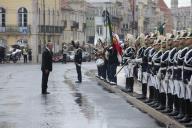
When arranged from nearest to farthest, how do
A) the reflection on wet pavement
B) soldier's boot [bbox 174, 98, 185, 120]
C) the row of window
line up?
soldier's boot [bbox 174, 98, 185, 120], the reflection on wet pavement, the row of window

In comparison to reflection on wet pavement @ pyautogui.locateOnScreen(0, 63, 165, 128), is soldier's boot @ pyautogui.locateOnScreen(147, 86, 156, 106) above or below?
above

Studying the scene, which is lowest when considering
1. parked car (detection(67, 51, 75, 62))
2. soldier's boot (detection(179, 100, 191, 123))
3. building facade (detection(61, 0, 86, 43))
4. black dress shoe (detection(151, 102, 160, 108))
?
parked car (detection(67, 51, 75, 62))

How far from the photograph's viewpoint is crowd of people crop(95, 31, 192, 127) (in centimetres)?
1482

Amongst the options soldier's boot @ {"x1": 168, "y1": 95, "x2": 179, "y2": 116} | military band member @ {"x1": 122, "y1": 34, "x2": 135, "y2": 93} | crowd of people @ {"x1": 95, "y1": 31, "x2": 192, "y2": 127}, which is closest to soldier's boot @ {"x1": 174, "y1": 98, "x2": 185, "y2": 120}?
crowd of people @ {"x1": 95, "y1": 31, "x2": 192, "y2": 127}

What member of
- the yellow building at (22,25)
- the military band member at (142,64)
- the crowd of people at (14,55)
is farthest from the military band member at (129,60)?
the yellow building at (22,25)

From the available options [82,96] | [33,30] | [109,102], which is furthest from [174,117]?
[33,30]

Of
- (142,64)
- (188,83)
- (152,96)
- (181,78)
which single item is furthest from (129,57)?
(188,83)

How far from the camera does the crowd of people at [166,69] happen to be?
14816 mm

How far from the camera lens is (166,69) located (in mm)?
16641

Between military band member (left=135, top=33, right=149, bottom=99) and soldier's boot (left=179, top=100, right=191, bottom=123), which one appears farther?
military band member (left=135, top=33, right=149, bottom=99)

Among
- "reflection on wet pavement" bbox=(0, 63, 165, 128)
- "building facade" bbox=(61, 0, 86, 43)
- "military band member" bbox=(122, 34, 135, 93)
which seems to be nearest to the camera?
"reflection on wet pavement" bbox=(0, 63, 165, 128)

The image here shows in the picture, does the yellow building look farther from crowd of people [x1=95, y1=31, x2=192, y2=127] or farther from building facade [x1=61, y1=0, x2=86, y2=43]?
crowd of people [x1=95, y1=31, x2=192, y2=127]

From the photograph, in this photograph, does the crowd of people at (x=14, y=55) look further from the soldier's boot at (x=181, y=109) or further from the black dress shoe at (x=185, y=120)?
the black dress shoe at (x=185, y=120)

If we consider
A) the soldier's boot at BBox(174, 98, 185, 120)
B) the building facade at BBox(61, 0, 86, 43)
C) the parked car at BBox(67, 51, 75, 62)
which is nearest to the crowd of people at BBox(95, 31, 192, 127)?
the soldier's boot at BBox(174, 98, 185, 120)
